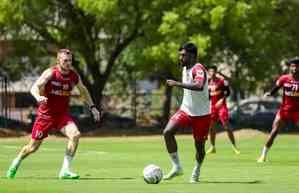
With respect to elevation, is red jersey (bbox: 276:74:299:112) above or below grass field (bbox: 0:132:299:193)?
above

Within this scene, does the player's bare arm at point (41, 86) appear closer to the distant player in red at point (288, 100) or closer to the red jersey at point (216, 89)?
the distant player in red at point (288, 100)

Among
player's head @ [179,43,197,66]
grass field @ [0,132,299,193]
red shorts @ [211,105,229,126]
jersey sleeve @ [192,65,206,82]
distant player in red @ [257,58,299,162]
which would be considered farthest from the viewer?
red shorts @ [211,105,229,126]

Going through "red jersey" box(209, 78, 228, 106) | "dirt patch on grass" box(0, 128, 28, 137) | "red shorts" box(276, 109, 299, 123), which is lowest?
"dirt patch on grass" box(0, 128, 28, 137)

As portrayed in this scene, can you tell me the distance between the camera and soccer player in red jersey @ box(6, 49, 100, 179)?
1616 centimetres

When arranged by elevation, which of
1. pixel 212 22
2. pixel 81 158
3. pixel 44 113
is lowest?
pixel 81 158

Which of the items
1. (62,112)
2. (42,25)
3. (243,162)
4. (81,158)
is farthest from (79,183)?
(42,25)

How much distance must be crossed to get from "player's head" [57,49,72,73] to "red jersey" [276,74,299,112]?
606cm

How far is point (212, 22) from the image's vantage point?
140 ft

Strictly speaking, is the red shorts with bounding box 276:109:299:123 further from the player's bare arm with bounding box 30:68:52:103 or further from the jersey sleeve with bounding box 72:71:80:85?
the player's bare arm with bounding box 30:68:52:103

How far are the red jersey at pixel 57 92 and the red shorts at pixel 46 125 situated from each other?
88 millimetres

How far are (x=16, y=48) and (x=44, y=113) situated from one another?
110 feet

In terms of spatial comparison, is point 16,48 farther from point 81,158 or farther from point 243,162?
point 243,162

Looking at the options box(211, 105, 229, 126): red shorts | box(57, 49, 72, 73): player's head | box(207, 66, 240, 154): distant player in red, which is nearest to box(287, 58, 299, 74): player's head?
box(207, 66, 240, 154): distant player in red

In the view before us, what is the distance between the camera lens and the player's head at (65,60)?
1614 centimetres
